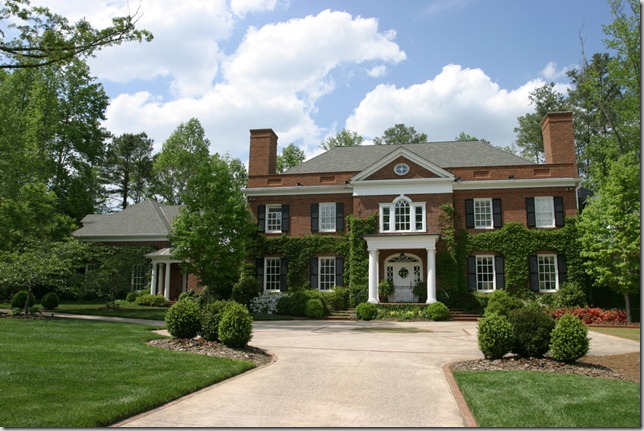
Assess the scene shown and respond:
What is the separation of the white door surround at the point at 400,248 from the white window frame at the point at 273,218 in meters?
6.06

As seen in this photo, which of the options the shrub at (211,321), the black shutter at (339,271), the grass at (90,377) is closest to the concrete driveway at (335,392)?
the grass at (90,377)

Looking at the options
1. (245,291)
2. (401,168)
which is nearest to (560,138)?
(401,168)

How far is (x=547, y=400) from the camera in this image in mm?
6887

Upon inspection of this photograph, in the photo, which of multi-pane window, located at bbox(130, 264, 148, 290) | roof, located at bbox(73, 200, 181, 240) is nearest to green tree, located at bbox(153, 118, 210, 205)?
roof, located at bbox(73, 200, 181, 240)

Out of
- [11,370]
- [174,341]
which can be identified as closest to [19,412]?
[11,370]

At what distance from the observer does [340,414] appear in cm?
637

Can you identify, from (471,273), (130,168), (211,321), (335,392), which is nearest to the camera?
(335,392)

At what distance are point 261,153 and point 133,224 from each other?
36.9 ft

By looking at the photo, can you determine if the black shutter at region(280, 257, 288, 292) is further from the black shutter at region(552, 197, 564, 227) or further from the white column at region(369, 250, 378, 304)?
the black shutter at region(552, 197, 564, 227)

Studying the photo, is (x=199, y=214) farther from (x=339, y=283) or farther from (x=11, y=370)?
(x=11, y=370)

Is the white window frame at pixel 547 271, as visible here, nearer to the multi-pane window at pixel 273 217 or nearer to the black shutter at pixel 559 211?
the black shutter at pixel 559 211

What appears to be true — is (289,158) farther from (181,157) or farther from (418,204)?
(418,204)

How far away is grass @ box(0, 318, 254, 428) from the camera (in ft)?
19.4

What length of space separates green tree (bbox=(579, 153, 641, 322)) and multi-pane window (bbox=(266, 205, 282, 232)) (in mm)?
16677
